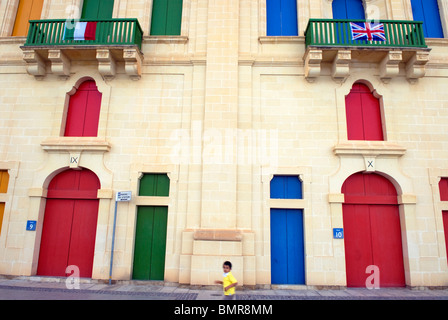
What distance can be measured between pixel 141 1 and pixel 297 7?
7.02 meters

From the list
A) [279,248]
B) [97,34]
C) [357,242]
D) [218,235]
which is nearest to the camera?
[218,235]

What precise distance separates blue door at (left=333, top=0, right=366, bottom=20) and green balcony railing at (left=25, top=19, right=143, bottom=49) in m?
8.81

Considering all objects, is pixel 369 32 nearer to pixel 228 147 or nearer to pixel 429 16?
pixel 429 16

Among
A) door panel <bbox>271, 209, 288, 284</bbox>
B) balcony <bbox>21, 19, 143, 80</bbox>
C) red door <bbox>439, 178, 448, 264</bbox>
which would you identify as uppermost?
balcony <bbox>21, 19, 143, 80</bbox>

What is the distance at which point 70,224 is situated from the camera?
10883mm

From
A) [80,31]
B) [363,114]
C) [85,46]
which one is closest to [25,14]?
[80,31]

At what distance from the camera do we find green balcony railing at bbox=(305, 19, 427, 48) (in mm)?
11031

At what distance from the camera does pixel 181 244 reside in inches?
403

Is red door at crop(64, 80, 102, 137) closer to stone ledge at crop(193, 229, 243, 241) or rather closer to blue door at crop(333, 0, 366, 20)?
stone ledge at crop(193, 229, 243, 241)

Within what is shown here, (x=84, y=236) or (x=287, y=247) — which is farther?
(x=84, y=236)

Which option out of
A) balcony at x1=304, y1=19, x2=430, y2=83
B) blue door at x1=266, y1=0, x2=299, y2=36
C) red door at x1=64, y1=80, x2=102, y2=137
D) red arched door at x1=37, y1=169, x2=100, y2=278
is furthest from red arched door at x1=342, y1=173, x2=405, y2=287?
red door at x1=64, y1=80, x2=102, y2=137

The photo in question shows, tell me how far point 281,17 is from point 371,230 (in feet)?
31.9

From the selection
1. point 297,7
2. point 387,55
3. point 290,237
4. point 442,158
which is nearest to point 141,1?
point 297,7

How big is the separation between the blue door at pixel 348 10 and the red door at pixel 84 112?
11.2m
